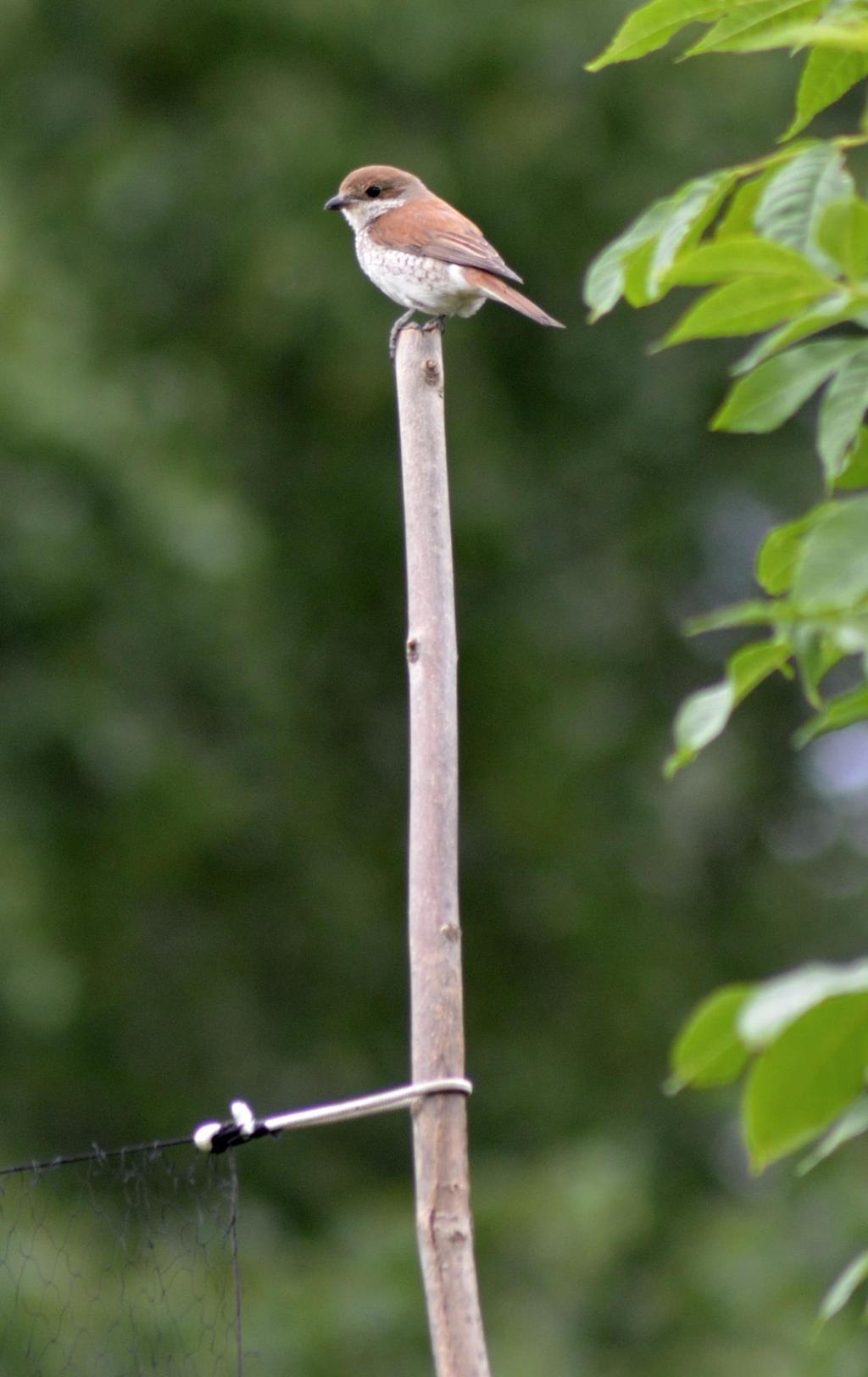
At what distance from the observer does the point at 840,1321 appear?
8.13m

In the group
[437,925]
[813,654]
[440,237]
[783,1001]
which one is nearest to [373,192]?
[440,237]

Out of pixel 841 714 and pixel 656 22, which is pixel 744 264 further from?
pixel 656 22

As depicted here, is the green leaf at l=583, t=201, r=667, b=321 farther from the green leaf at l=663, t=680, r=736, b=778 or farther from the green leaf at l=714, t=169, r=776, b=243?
the green leaf at l=663, t=680, r=736, b=778

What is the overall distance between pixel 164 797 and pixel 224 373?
2.59m

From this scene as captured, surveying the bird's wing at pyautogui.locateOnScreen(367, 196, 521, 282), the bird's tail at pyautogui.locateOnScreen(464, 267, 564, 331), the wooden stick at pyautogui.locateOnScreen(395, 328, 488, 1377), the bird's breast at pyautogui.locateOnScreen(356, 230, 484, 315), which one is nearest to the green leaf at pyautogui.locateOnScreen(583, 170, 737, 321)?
the wooden stick at pyautogui.locateOnScreen(395, 328, 488, 1377)

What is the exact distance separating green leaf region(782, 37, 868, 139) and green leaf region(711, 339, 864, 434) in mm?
272

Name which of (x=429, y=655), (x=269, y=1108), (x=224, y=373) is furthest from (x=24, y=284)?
(x=429, y=655)

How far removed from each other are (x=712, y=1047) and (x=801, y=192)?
0.64 meters

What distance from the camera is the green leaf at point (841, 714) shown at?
1.22 m

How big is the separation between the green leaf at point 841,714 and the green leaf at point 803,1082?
1.02 ft

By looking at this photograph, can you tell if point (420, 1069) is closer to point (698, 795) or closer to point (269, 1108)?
point (269, 1108)

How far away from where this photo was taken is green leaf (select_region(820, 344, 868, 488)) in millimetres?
1264

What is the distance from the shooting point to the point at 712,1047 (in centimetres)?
92

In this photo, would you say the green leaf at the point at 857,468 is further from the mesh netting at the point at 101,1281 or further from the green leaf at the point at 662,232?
the mesh netting at the point at 101,1281
